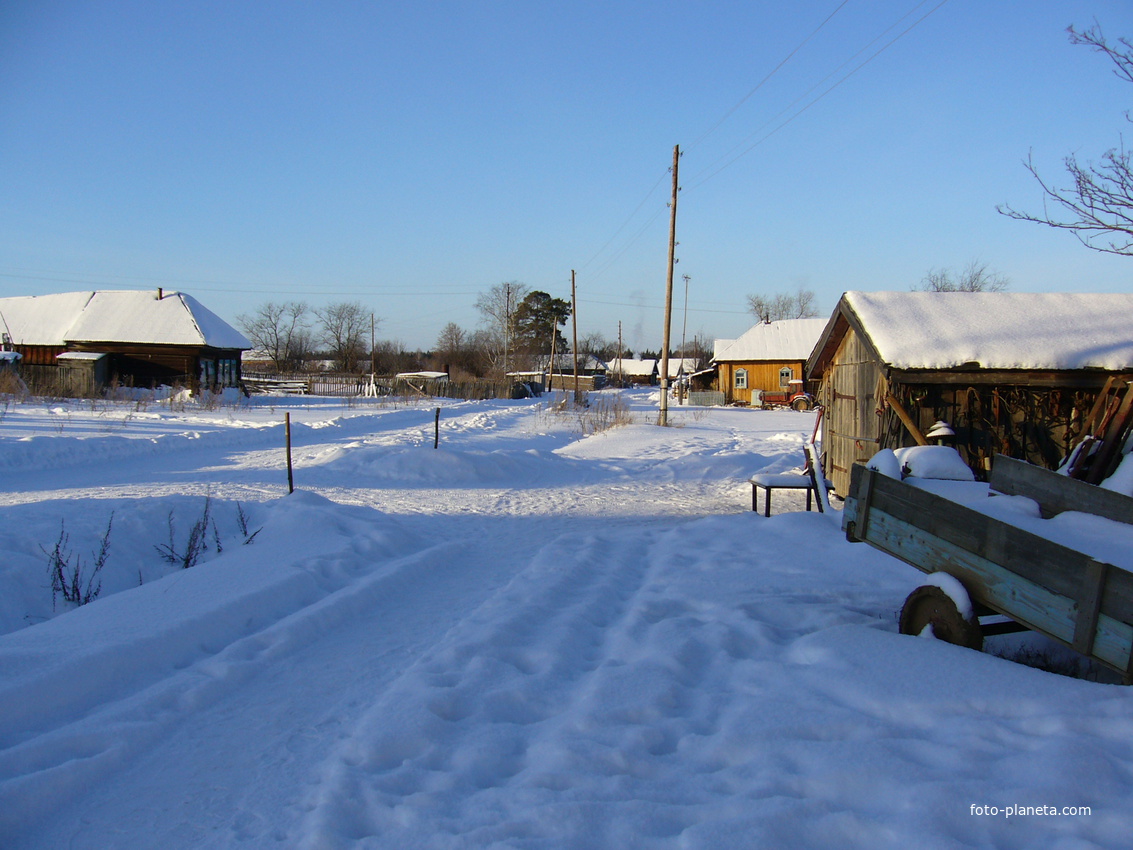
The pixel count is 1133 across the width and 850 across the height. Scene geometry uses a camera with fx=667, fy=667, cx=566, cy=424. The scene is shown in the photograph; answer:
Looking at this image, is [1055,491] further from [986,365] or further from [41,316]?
[41,316]

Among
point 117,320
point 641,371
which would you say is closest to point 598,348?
point 641,371

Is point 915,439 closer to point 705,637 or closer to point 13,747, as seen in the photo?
point 705,637

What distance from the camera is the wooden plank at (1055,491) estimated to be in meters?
4.11

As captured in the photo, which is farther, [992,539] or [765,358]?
[765,358]

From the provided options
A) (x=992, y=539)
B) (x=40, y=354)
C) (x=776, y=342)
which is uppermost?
(x=776, y=342)

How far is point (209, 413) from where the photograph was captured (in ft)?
81.9

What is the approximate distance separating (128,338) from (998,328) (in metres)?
38.0

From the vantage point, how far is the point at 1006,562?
Result: 352 cm

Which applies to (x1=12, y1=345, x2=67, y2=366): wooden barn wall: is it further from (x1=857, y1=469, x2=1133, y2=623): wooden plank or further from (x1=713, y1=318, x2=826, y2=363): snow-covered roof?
(x1=857, y1=469, x2=1133, y2=623): wooden plank

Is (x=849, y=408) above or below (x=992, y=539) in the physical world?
above

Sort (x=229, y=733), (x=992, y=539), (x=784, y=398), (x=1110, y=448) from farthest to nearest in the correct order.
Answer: (x=784, y=398)
(x=1110, y=448)
(x=992, y=539)
(x=229, y=733)

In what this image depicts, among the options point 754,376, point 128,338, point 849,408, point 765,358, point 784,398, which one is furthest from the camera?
point 754,376

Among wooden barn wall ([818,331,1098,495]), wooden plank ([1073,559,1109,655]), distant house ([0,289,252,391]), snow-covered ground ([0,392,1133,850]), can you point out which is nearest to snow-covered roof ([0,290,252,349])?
distant house ([0,289,252,391])

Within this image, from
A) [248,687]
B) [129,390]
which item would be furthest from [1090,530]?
[129,390]
